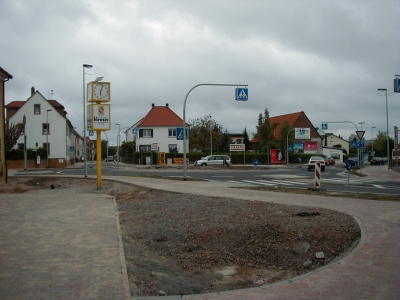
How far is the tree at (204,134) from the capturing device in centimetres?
8719

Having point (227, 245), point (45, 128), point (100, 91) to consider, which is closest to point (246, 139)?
point (45, 128)

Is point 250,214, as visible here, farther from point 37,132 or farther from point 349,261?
point 37,132

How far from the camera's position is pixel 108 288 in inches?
216

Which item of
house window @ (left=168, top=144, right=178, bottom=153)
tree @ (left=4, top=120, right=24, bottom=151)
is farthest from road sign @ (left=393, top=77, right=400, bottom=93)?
house window @ (left=168, top=144, right=178, bottom=153)

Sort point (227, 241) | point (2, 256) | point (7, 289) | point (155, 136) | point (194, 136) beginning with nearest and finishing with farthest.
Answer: point (7, 289) < point (2, 256) < point (227, 241) < point (155, 136) < point (194, 136)

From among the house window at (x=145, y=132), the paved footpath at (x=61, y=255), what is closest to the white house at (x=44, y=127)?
the house window at (x=145, y=132)

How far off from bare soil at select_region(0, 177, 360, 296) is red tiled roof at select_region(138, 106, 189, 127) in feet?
208

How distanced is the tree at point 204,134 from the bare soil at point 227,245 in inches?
2964

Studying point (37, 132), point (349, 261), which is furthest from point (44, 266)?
point (37, 132)

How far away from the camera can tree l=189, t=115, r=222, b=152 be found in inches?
3433

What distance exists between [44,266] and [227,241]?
3.42 metres

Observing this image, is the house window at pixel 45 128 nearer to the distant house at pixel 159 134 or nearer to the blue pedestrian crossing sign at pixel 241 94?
the distant house at pixel 159 134

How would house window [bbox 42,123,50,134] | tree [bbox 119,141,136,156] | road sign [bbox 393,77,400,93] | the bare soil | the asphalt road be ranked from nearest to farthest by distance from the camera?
1. the bare soil
2. the asphalt road
3. road sign [bbox 393,77,400,93]
4. house window [bbox 42,123,50,134]
5. tree [bbox 119,141,136,156]

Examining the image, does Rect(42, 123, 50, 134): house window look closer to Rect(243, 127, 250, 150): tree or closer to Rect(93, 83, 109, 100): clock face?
Rect(93, 83, 109, 100): clock face
